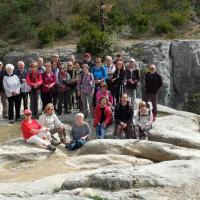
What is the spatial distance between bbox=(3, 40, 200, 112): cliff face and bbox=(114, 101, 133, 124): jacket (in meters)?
8.51

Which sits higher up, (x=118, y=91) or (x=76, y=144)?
(x=118, y=91)

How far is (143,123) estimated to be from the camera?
13.6 m

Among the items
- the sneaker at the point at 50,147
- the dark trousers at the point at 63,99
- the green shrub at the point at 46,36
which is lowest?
the sneaker at the point at 50,147

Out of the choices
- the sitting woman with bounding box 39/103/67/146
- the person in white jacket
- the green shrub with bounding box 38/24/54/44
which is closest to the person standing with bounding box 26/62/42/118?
the person in white jacket

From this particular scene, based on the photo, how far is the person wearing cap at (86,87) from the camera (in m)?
14.7

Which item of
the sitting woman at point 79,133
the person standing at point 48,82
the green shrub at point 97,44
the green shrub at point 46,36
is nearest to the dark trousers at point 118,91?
the person standing at point 48,82

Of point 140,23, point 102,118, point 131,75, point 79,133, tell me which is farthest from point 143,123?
point 140,23

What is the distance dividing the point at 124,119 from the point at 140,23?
13.9 metres

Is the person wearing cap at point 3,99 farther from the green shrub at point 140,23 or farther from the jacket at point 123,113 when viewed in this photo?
the green shrub at point 140,23

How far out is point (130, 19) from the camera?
27.4m

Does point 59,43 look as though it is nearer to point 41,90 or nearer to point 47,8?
point 47,8

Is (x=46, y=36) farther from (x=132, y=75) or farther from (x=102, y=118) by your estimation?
(x=102, y=118)

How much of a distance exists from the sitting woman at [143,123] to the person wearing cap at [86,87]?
1936 mm

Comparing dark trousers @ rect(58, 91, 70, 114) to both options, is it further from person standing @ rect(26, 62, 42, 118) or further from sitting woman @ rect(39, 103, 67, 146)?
sitting woman @ rect(39, 103, 67, 146)
